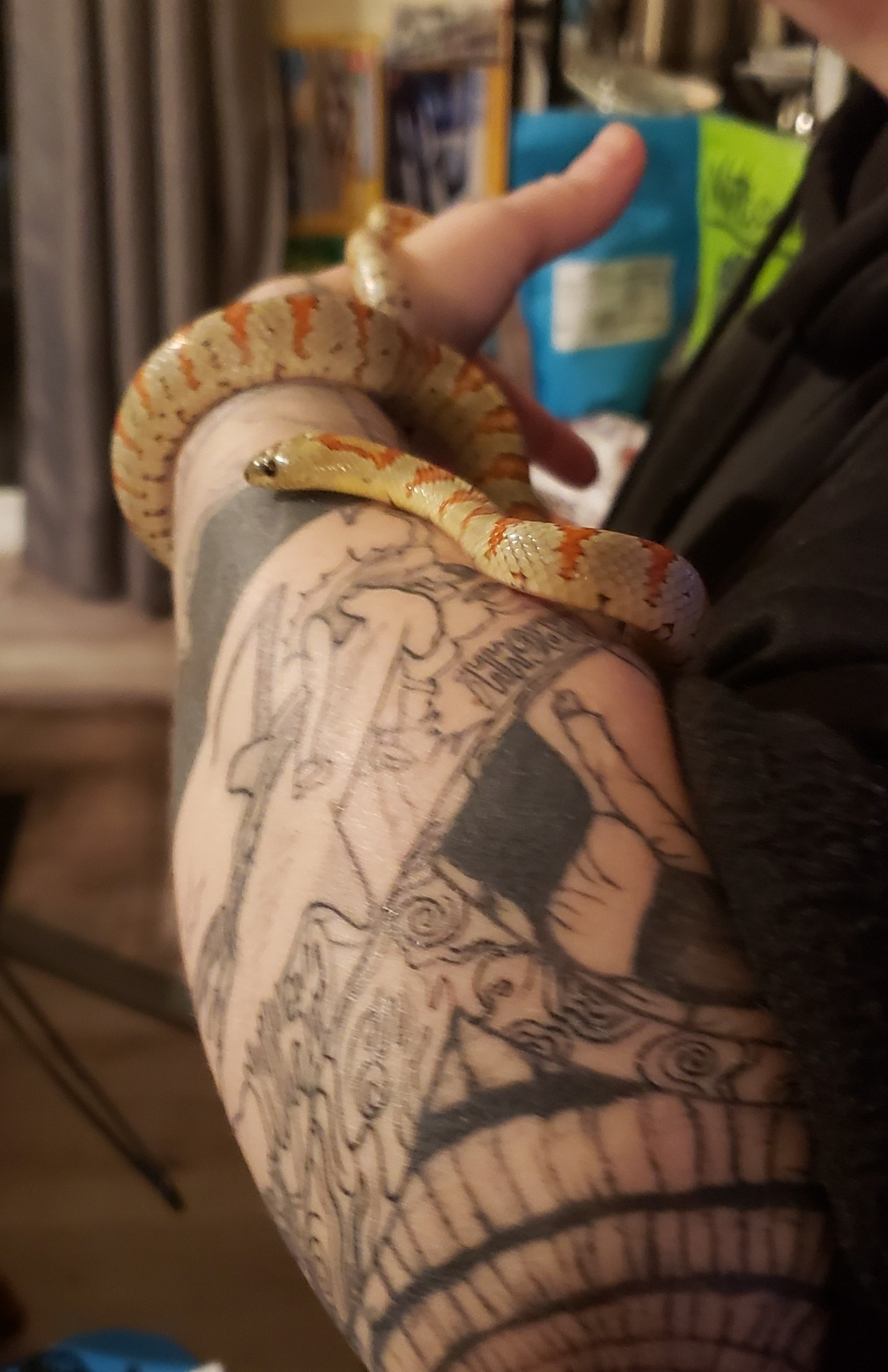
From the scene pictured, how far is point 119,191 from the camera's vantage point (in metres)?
2.16

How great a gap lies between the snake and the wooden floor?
1153mm

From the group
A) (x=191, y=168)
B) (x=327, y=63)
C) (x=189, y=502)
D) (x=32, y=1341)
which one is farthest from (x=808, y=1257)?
(x=327, y=63)

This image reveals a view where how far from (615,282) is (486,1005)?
217 cm

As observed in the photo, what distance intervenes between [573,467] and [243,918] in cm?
88

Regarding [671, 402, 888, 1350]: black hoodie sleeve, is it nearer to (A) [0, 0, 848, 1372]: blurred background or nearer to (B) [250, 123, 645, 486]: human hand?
(B) [250, 123, 645, 486]: human hand

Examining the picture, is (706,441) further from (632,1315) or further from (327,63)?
(327,63)

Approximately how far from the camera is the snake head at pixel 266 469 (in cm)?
66

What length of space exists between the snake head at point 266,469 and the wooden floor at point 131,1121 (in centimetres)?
134

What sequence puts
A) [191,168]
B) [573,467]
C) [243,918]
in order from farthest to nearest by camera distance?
[191,168] → [573,467] → [243,918]

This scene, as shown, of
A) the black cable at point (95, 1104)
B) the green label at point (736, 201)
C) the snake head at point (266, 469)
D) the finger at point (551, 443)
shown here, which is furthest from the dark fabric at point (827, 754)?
the black cable at point (95, 1104)

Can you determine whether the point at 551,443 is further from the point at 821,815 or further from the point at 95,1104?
the point at 95,1104

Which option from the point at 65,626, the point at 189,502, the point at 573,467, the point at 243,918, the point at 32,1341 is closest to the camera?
the point at 243,918

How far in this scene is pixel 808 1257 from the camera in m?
0.38

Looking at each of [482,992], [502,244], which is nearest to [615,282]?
[502,244]
